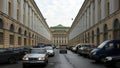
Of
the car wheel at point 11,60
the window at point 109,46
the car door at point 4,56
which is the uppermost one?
the window at point 109,46

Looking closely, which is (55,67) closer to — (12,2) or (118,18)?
(118,18)

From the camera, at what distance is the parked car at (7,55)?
20130mm

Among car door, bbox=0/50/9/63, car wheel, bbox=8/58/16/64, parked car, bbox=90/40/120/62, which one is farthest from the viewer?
car wheel, bbox=8/58/16/64

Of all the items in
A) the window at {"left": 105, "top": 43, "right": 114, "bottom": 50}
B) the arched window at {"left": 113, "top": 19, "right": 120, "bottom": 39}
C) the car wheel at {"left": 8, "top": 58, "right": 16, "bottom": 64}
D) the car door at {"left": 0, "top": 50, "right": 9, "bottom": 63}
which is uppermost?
the arched window at {"left": 113, "top": 19, "right": 120, "bottom": 39}

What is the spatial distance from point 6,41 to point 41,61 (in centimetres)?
1949

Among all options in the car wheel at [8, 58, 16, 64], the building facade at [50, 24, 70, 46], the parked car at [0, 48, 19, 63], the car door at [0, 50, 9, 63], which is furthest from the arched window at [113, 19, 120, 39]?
the building facade at [50, 24, 70, 46]

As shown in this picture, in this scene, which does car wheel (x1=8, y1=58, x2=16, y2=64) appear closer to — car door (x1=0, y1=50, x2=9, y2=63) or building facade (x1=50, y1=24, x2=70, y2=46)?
car door (x1=0, y1=50, x2=9, y2=63)

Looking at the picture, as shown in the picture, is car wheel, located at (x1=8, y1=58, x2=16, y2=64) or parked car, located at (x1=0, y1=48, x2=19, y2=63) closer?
parked car, located at (x1=0, y1=48, x2=19, y2=63)

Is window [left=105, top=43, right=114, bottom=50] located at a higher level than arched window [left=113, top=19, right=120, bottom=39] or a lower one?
lower

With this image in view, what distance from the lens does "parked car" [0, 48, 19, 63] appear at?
793 inches

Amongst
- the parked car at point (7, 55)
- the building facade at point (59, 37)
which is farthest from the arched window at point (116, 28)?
the building facade at point (59, 37)

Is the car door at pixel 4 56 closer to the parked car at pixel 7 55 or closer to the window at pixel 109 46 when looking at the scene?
the parked car at pixel 7 55

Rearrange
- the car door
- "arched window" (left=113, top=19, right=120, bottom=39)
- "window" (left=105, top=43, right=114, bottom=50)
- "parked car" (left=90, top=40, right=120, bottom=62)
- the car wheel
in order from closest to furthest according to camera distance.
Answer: the car door < "parked car" (left=90, top=40, right=120, bottom=62) < "window" (left=105, top=43, right=114, bottom=50) < the car wheel < "arched window" (left=113, top=19, right=120, bottom=39)

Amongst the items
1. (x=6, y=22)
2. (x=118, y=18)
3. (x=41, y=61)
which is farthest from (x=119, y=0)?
(x=41, y=61)
